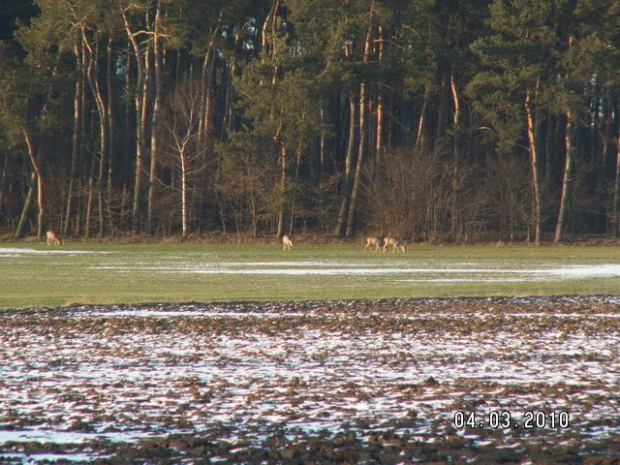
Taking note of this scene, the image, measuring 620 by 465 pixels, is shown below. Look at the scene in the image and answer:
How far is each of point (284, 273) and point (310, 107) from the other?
2654 cm

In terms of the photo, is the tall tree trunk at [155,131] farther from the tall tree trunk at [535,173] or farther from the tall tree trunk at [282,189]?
the tall tree trunk at [535,173]

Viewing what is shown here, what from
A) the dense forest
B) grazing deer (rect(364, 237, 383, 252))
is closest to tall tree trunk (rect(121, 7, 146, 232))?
the dense forest

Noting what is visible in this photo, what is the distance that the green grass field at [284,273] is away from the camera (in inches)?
1013

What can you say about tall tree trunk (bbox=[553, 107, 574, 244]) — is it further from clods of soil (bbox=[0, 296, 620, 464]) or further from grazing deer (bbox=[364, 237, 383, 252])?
clods of soil (bbox=[0, 296, 620, 464])

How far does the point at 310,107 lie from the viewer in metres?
59.1

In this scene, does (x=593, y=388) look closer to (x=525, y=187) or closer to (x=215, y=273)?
(x=215, y=273)

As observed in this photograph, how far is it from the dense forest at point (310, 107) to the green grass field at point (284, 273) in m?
8.80

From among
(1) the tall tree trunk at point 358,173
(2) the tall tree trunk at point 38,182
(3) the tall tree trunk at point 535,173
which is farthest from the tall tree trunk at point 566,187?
(2) the tall tree trunk at point 38,182

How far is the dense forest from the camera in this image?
2309 inches

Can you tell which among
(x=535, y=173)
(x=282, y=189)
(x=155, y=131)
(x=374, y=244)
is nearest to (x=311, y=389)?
(x=374, y=244)

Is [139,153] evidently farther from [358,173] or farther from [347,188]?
[358,173]
